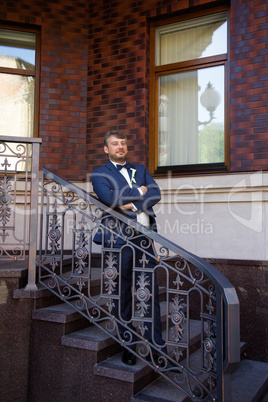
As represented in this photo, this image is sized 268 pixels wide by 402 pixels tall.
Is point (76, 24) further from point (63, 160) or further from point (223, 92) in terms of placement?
point (223, 92)

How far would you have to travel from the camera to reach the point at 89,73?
605cm

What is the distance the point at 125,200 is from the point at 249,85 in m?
2.59

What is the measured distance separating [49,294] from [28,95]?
3394 millimetres

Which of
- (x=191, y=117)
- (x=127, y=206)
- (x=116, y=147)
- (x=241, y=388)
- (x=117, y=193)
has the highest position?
(x=191, y=117)

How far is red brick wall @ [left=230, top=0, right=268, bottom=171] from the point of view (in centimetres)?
489

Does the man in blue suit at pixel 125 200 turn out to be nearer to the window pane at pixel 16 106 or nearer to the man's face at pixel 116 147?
the man's face at pixel 116 147

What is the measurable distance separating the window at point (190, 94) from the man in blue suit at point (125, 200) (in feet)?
6.49

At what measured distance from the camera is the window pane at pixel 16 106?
6.00 metres

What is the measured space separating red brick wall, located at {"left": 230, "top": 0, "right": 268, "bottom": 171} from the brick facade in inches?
24.2

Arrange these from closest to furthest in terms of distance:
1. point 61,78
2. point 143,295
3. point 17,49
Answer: point 143,295 < point 61,78 < point 17,49

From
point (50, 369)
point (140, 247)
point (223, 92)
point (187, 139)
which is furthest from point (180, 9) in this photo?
point (50, 369)

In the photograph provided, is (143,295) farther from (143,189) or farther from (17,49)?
(17,49)

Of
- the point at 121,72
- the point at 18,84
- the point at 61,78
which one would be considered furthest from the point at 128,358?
the point at 18,84

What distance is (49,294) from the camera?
3.91 meters
